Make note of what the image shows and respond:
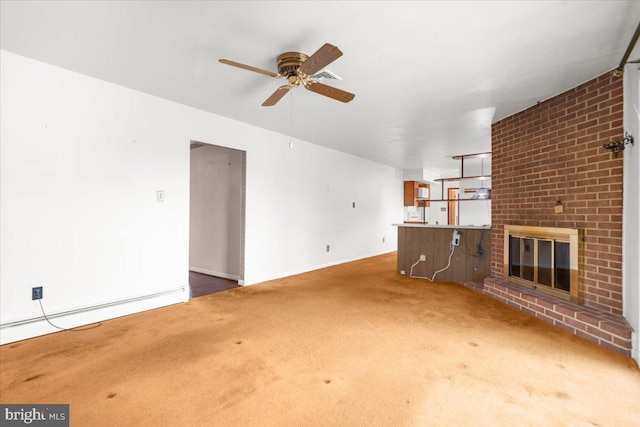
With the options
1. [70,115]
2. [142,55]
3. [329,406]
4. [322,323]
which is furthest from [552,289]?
[70,115]

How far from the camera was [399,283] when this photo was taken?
472 centimetres

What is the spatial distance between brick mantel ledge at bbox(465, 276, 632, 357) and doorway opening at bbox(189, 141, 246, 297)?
355 cm

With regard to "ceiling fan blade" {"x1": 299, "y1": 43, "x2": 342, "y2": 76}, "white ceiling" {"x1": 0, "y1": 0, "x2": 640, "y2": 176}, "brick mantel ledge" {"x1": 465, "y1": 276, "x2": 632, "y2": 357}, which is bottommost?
"brick mantel ledge" {"x1": 465, "y1": 276, "x2": 632, "y2": 357}

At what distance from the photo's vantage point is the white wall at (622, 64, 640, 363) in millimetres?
2239

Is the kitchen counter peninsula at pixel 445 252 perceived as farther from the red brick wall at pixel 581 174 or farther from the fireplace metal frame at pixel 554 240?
the red brick wall at pixel 581 174

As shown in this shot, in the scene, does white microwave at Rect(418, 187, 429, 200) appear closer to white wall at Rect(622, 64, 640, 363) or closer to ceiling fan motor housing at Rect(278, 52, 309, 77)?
white wall at Rect(622, 64, 640, 363)

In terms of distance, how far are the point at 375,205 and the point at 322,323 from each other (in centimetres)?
516

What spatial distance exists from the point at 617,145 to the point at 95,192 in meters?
4.79

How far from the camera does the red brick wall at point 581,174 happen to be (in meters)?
2.65

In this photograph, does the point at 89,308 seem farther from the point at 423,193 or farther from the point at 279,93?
the point at 423,193

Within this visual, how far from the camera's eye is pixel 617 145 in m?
2.55

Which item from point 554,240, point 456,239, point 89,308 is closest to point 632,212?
point 554,240

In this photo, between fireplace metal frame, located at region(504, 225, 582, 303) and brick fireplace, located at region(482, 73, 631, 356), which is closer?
brick fireplace, located at region(482, 73, 631, 356)

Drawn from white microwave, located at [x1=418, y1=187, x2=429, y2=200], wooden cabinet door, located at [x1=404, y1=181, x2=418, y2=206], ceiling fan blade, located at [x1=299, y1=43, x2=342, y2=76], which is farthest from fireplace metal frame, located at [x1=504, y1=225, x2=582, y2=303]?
white microwave, located at [x1=418, y1=187, x2=429, y2=200]
